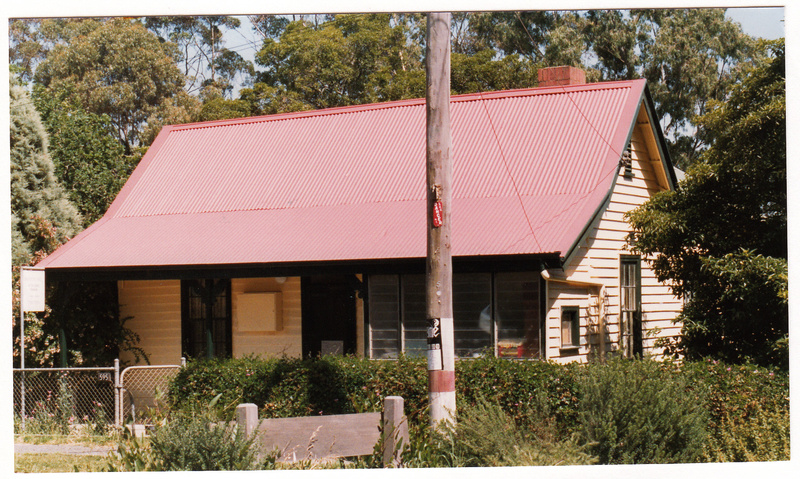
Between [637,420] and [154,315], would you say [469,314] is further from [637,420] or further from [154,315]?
[154,315]

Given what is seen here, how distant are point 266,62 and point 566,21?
12887 millimetres

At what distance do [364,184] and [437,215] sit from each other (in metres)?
6.86

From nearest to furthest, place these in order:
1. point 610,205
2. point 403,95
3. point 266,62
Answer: point 610,205 < point 403,95 < point 266,62

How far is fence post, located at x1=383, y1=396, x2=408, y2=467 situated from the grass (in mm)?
3949

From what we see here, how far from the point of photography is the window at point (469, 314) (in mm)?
12969

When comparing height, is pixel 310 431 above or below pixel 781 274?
below

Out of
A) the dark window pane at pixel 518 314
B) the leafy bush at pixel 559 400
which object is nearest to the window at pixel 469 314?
the dark window pane at pixel 518 314

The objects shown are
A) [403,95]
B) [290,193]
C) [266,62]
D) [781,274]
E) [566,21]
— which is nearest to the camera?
[781,274]

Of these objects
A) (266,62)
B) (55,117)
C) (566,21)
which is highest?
(566,21)

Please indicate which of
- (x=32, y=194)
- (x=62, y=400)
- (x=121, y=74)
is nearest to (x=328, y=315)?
(x=62, y=400)

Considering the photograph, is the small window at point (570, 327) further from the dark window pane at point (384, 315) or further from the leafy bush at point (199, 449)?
the leafy bush at point (199, 449)

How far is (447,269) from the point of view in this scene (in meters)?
8.97

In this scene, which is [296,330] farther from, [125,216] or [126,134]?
[126,134]

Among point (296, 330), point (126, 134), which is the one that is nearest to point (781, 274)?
point (296, 330)
